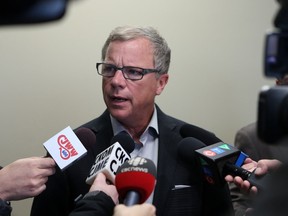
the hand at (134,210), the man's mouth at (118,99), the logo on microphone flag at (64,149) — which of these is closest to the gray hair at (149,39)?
the man's mouth at (118,99)

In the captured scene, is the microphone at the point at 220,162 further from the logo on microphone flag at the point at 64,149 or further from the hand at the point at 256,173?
the logo on microphone flag at the point at 64,149

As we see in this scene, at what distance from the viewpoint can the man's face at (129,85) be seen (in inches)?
62.9

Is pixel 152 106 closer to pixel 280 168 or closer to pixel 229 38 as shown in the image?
pixel 229 38

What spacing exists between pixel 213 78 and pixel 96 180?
145 cm

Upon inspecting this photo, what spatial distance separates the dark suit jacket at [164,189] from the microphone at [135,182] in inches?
19.9

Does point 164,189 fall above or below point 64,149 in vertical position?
below

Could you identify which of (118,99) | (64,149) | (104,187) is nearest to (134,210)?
(104,187)

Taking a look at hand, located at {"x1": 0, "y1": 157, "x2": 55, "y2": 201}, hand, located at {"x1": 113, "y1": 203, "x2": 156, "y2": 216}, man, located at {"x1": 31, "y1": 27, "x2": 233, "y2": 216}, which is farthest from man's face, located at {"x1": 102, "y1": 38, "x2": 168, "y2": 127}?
hand, located at {"x1": 113, "y1": 203, "x2": 156, "y2": 216}

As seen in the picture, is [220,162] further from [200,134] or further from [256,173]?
[200,134]

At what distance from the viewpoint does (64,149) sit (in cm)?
119

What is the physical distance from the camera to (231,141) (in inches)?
97.5

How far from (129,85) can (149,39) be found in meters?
0.20

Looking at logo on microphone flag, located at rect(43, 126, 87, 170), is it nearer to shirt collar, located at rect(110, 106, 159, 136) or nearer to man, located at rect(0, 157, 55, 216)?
man, located at rect(0, 157, 55, 216)

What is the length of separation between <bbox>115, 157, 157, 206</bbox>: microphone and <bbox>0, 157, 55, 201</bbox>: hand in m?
0.29
